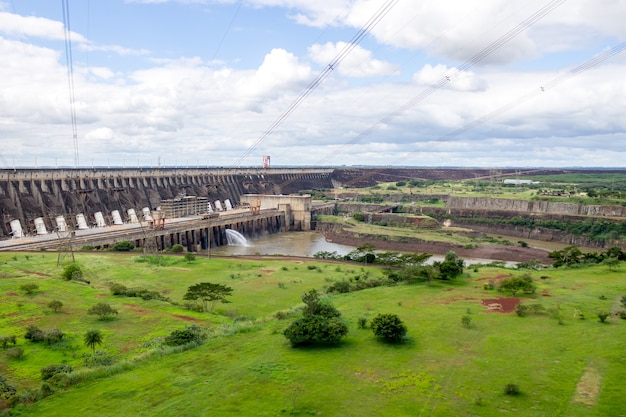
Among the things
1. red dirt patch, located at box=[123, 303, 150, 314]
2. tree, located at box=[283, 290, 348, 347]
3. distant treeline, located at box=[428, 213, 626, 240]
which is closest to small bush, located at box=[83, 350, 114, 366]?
red dirt patch, located at box=[123, 303, 150, 314]

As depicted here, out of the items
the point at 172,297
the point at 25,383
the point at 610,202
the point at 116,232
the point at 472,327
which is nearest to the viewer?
the point at 25,383

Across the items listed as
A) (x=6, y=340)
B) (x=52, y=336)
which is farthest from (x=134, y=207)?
(x=6, y=340)

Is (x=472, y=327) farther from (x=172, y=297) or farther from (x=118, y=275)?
(x=118, y=275)

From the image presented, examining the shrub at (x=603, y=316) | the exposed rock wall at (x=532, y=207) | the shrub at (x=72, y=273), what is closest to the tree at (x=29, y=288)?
the shrub at (x=72, y=273)

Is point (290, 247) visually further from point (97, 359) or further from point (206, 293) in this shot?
point (97, 359)

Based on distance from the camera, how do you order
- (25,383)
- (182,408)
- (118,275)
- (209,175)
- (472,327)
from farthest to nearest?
(209,175) < (118,275) < (472,327) < (25,383) < (182,408)

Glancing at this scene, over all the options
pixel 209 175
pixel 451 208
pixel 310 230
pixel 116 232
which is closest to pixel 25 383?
pixel 116 232

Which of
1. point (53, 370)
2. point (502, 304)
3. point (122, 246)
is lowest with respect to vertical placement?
point (502, 304)
